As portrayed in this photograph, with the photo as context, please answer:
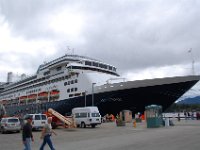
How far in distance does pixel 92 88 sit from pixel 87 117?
15.2 meters

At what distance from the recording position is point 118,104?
43219 millimetres

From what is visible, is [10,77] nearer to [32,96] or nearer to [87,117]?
[32,96]

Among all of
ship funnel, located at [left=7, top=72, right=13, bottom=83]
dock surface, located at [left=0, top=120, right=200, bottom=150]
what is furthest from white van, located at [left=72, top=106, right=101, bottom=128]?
ship funnel, located at [left=7, top=72, right=13, bottom=83]

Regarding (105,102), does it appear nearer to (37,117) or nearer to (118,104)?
(118,104)

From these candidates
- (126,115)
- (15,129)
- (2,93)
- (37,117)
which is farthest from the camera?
(2,93)

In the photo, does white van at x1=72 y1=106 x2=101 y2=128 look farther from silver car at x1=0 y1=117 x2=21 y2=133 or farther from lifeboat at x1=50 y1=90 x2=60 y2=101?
lifeboat at x1=50 y1=90 x2=60 y2=101

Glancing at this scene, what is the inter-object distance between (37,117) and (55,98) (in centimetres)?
2463

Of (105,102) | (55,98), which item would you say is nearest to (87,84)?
(105,102)

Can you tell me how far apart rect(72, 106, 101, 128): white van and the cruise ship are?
44.4 ft

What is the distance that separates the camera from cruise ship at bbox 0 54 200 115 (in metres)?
40.5

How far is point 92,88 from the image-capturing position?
42562 mm

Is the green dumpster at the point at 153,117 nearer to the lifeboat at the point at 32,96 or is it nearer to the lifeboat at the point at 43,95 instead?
the lifeboat at the point at 43,95

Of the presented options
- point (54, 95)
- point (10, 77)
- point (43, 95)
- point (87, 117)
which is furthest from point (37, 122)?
point (10, 77)

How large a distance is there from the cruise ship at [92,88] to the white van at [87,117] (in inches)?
532
